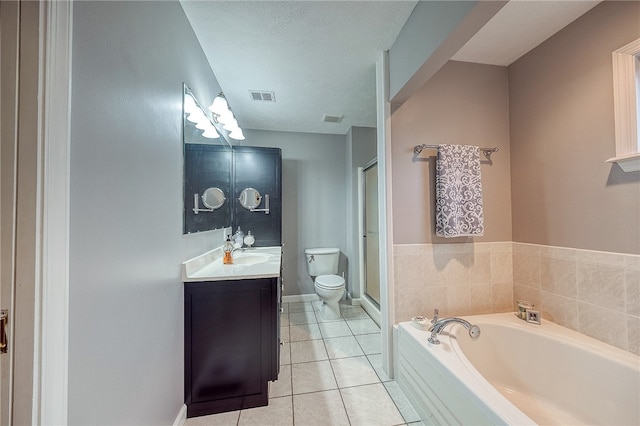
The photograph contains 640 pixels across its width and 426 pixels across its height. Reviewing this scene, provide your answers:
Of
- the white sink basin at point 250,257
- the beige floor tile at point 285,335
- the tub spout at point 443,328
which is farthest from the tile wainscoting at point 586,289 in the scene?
the white sink basin at point 250,257

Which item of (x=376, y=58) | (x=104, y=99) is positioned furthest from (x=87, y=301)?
(x=376, y=58)

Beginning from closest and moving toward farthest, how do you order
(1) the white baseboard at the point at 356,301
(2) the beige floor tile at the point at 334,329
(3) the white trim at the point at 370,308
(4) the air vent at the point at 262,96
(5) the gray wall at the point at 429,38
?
(5) the gray wall at the point at 429,38 → (4) the air vent at the point at 262,96 → (2) the beige floor tile at the point at 334,329 → (3) the white trim at the point at 370,308 → (1) the white baseboard at the point at 356,301

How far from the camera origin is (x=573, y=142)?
142 cm

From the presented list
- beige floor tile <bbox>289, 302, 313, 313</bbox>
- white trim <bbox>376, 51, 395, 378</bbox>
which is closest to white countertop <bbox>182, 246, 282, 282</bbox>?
white trim <bbox>376, 51, 395, 378</bbox>

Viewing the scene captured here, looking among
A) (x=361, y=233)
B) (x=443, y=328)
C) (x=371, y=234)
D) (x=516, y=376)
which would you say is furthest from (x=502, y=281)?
(x=361, y=233)

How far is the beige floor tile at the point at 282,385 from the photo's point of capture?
154cm

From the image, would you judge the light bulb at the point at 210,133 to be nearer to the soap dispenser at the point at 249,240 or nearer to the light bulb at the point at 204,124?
the light bulb at the point at 204,124

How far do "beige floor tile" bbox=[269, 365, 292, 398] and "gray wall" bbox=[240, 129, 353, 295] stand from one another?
4.63 feet

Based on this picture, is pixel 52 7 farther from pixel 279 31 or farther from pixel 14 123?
pixel 279 31

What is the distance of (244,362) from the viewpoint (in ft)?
4.66

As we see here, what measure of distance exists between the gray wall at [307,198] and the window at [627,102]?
2.28 meters

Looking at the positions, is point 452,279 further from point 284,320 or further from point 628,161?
point 284,320

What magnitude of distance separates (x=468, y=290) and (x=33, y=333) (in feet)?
7.25

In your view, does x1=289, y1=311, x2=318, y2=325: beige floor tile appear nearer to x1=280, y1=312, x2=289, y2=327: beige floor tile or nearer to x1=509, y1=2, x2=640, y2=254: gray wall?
x1=280, y1=312, x2=289, y2=327: beige floor tile
